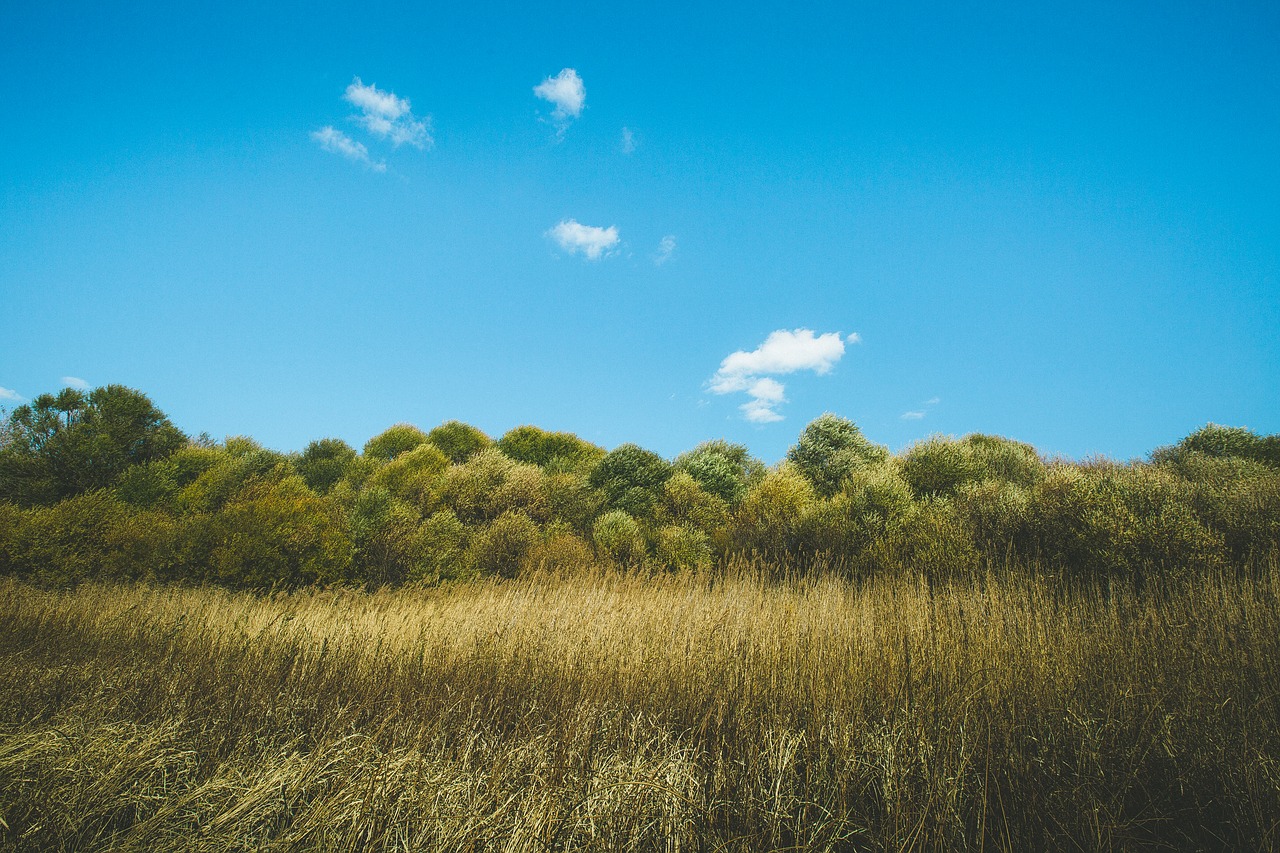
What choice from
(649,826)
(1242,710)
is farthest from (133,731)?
(1242,710)

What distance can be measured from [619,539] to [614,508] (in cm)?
440

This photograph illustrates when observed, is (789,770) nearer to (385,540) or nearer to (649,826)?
(649,826)

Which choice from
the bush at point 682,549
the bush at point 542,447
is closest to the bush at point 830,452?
the bush at point 682,549

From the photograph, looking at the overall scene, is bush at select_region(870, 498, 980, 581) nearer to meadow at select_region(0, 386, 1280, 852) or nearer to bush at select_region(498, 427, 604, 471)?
meadow at select_region(0, 386, 1280, 852)

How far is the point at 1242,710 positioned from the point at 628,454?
814 inches

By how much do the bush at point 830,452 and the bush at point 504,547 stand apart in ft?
37.7

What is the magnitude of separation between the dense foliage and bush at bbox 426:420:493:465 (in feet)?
19.5

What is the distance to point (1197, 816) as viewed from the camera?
3.40 m

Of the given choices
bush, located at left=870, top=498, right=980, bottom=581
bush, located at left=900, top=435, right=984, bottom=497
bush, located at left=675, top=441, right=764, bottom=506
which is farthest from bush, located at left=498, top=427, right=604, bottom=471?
bush, located at left=870, top=498, right=980, bottom=581

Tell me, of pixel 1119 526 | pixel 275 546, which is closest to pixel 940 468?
pixel 1119 526

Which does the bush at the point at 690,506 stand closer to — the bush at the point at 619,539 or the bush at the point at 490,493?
the bush at the point at 619,539

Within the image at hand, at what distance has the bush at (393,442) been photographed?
3603cm

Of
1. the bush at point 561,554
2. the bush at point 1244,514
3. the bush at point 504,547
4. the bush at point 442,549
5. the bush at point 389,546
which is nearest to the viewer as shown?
the bush at point 1244,514

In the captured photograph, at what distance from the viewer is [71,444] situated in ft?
83.5
